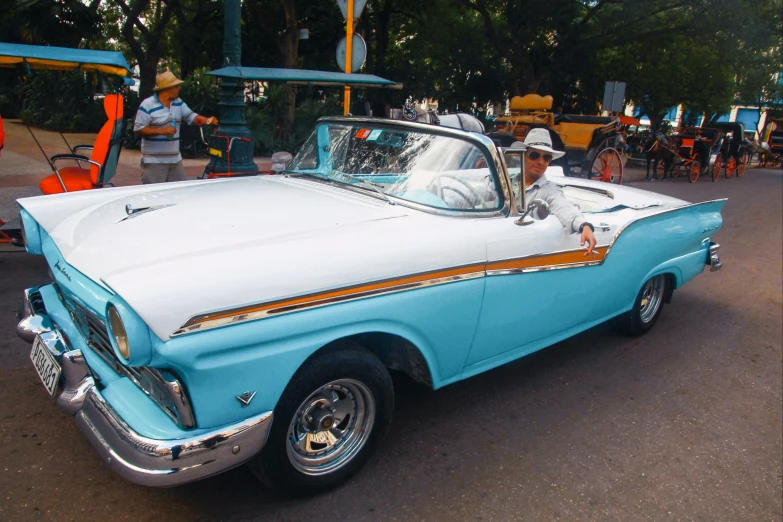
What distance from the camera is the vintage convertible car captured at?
2.05 m

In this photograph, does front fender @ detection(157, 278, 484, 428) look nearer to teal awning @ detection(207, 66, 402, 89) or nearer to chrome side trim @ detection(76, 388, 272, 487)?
chrome side trim @ detection(76, 388, 272, 487)

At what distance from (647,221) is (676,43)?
21686 mm

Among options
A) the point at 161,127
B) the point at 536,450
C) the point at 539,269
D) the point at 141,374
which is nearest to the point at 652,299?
the point at 539,269

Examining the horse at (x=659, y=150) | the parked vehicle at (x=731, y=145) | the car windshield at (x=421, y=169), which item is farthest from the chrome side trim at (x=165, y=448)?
the parked vehicle at (x=731, y=145)

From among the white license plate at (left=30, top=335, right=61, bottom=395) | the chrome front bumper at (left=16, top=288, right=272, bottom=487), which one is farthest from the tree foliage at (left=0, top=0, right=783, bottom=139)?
→ the chrome front bumper at (left=16, top=288, right=272, bottom=487)

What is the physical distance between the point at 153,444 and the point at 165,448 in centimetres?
5

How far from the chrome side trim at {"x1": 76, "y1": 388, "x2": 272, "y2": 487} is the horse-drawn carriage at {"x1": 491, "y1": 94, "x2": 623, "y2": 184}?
33.8ft

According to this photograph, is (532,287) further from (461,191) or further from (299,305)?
(299,305)

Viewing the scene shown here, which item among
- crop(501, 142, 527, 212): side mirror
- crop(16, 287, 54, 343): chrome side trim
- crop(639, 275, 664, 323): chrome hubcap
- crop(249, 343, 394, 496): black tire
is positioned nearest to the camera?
crop(249, 343, 394, 496): black tire

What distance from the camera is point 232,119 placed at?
26.8 feet

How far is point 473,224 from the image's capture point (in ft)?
9.65

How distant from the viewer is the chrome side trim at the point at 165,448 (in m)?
2.00

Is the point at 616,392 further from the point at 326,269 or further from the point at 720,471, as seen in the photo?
the point at 326,269

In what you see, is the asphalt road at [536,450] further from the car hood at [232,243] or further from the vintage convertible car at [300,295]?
the car hood at [232,243]
